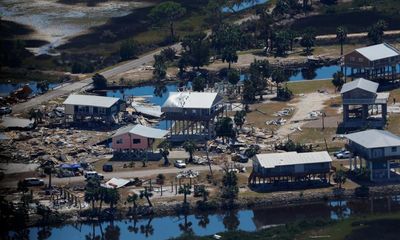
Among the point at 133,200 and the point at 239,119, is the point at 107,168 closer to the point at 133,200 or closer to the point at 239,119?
the point at 133,200

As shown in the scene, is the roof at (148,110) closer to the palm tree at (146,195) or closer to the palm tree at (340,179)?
the palm tree at (146,195)

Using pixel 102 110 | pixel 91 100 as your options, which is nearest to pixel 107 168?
pixel 102 110

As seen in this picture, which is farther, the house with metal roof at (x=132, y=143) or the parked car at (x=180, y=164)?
the house with metal roof at (x=132, y=143)

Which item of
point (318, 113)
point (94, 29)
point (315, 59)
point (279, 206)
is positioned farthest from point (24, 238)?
point (94, 29)

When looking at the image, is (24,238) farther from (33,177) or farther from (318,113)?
(318,113)

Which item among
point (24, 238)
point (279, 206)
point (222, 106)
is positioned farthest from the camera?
point (222, 106)

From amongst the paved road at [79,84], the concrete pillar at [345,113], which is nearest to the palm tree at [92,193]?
the concrete pillar at [345,113]
